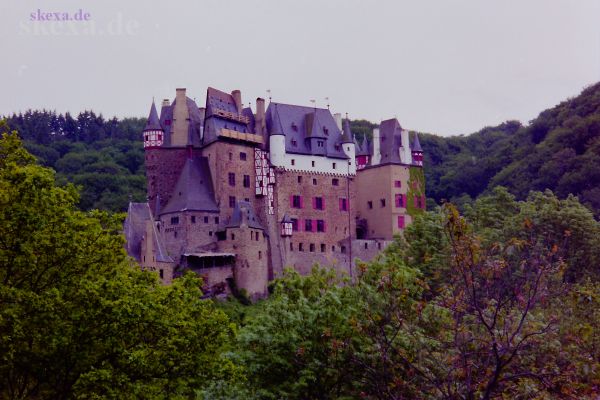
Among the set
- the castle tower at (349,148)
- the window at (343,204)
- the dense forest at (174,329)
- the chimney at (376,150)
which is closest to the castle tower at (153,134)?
the window at (343,204)

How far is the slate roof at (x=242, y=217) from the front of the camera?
65.5 metres

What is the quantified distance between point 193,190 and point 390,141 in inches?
817

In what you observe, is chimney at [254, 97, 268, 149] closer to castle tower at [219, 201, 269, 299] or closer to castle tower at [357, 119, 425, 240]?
castle tower at [219, 201, 269, 299]

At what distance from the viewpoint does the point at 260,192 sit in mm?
69375

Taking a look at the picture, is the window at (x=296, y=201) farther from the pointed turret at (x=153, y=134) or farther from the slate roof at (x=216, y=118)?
the pointed turret at (x=153, y=134)

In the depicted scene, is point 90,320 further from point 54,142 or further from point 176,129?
point 54,142

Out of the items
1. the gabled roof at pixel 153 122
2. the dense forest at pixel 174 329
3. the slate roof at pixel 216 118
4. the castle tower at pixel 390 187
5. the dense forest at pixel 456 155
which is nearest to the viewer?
the dense forest at pixel 174 329

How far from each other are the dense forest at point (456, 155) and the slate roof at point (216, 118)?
73.3 ft

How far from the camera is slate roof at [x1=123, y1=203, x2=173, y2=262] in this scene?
191ft

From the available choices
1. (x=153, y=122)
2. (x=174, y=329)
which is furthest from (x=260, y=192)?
(x=174, y=329)

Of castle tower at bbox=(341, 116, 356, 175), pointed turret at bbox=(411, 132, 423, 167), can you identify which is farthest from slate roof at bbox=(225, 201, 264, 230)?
pointed turret at bbox=(411, 132, 423, 167)

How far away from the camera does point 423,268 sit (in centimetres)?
4584

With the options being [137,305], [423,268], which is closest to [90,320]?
[137,305]

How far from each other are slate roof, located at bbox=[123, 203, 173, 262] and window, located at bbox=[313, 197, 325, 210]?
1664 cm
